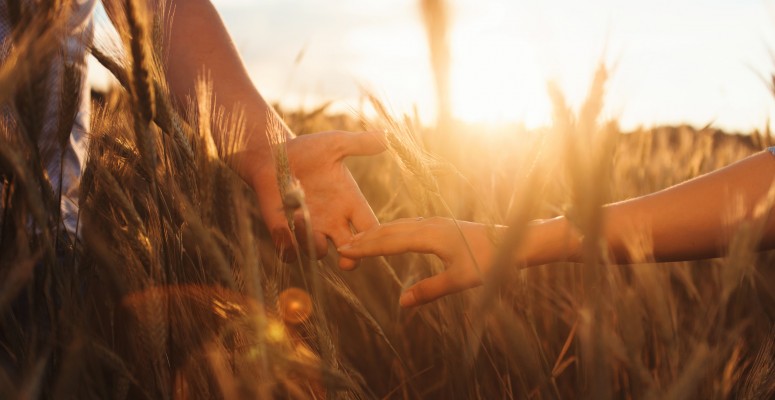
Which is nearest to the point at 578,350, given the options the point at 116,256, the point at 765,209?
the point at 765,209

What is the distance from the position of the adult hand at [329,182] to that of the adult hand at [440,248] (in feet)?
0.64

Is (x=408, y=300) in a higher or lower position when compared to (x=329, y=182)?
lower

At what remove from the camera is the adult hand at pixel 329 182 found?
117 centimetres

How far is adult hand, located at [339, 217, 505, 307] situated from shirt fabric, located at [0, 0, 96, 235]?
49 centimetres

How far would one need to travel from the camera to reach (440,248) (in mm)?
939

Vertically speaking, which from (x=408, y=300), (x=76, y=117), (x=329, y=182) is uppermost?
(x=76, y=117)

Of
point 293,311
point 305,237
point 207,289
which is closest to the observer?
point 207,289

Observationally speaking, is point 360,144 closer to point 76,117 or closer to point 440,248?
point 440,248

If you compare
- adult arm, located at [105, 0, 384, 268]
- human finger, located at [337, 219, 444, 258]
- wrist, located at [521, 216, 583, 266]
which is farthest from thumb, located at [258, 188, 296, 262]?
wrist, located at [521, 216, 583, 266]

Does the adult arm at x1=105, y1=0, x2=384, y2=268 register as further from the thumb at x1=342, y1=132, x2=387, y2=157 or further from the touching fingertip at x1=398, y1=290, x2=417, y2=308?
the touching fingertip at x1=398, y1=290, x2=417, y2=308

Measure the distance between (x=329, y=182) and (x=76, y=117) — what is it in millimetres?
552

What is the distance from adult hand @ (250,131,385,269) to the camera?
1.17 metres

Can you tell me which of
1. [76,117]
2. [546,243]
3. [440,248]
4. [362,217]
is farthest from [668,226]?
[76,117]

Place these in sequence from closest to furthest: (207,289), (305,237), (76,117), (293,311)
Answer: (207,289) < (293,311) < (305,237) < (76,117)
